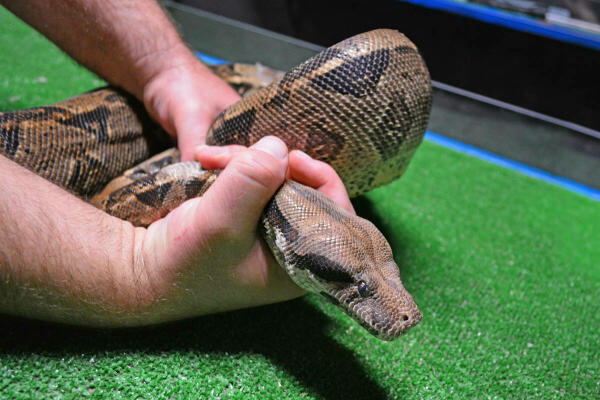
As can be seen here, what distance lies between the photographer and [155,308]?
62.6 inches

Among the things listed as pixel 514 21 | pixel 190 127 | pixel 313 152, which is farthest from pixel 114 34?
pixel 514 21

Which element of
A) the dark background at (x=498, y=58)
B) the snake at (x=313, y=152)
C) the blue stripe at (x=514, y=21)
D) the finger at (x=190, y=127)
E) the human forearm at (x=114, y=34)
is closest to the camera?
the snake at (x=313, y=152)

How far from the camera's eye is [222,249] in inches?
60.2

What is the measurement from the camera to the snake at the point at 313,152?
5.02 ft

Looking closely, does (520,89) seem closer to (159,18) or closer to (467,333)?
(467,333)

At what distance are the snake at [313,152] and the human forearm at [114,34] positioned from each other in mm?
251

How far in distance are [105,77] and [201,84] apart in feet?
2.32

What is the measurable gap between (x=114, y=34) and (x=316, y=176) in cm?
155

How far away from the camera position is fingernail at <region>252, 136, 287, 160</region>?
155 centimetres

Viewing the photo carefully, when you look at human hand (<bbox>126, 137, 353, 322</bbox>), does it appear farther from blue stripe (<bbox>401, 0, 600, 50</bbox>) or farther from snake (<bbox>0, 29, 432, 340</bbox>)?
blue stripe (<bbox>401, 0, 600, 50</bbox>)

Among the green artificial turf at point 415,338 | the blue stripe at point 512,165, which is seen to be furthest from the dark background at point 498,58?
the green artificial turf at point 415,338

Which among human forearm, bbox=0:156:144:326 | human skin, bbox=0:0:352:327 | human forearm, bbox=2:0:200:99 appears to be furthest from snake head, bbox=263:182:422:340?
human forearm, bbox=2:0:200:99

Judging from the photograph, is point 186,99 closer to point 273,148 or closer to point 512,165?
point 273,148

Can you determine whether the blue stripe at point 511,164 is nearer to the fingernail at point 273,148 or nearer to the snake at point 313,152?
the snake at point 313,152
